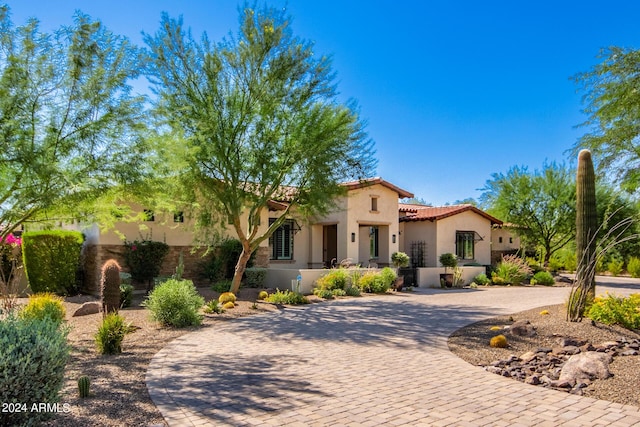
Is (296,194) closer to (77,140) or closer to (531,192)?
(77,140)

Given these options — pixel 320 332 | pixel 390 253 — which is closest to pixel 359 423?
pixel 320 332

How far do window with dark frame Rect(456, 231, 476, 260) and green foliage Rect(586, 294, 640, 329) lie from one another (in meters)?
18.5

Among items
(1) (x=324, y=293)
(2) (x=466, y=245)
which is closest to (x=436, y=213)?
(2) (x=466, y=245)

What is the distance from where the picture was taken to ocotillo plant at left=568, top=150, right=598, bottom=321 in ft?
34.1

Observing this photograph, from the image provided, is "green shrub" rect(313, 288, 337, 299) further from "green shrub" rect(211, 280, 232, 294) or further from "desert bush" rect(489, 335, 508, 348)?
"desert bush" rect(489, 335, 508, 348)

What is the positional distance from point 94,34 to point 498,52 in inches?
497

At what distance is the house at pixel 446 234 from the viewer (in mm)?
26734

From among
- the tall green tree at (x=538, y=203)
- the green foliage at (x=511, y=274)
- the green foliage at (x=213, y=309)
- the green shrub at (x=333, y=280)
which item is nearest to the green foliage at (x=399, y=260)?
the green foliage at (x=511, y=274)

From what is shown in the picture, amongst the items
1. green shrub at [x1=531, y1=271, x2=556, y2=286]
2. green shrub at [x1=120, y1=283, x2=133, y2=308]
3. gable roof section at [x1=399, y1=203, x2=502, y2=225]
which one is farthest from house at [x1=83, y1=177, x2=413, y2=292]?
green shrub at [x1=531, y1=271, x2=556, y2=286]

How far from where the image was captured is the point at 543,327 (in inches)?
390

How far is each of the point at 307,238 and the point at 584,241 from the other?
15372mm

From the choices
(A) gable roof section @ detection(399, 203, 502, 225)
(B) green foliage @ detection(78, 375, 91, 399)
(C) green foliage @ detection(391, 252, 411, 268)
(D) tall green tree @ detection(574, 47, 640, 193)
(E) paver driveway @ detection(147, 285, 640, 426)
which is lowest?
(E) paver driveway @ detection(147, 285, 640, 426)

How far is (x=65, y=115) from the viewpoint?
7.96 m

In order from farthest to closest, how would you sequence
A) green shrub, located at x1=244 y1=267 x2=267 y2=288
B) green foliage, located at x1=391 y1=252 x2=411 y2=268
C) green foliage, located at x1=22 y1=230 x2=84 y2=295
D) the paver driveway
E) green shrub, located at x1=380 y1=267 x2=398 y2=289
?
green foliage, located at x1=391 y1=252 x2=411 y2=268
green shrub, located at x1=380 y1=267 x2=398 y2=289
green shrub, located at x1=244 y1=267 x2=267 y2=288
green foliage, located at x1=22 y1=230 x2=84 y2=295
the paver driveway
